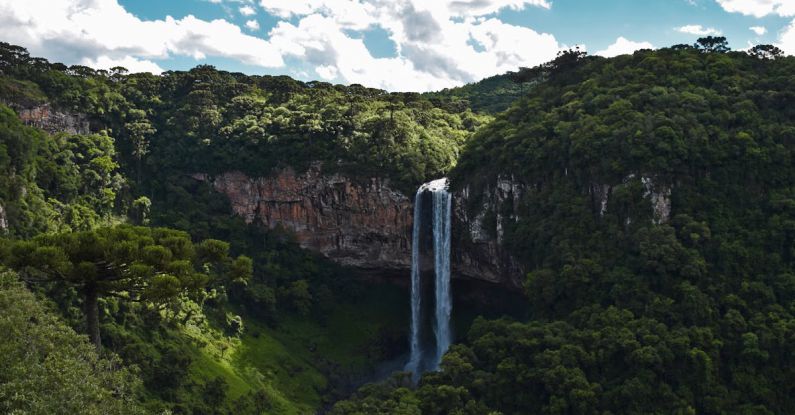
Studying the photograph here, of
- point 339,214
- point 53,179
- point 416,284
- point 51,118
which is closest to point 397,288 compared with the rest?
point 416,284

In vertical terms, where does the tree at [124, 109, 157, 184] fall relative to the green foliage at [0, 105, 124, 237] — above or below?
above

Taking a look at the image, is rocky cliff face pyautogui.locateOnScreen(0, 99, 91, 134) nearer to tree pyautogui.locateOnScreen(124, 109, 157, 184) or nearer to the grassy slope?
tree pyautogui.locateOnScreen(124, 109, 157, 184)

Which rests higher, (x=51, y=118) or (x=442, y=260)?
(x=51, y=118)

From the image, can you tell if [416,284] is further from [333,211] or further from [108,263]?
[108,263]

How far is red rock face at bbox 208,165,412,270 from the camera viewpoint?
54.0m

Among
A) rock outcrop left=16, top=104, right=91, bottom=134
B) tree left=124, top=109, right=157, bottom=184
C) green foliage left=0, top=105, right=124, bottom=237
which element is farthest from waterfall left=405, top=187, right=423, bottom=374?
rock outcrop left=16, top=104, right=91, bottom=134

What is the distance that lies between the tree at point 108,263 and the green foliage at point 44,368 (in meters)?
1.15

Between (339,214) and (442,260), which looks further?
(339,214)

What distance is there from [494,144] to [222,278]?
71.7 ft

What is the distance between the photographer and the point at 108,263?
79.6 ft

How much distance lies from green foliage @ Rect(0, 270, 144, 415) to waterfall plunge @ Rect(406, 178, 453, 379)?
28.1 metres

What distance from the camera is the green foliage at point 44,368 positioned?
686 inches

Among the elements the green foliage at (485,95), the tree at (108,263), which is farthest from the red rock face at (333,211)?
the tree at (108,263)

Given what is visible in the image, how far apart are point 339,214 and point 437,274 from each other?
983cm
